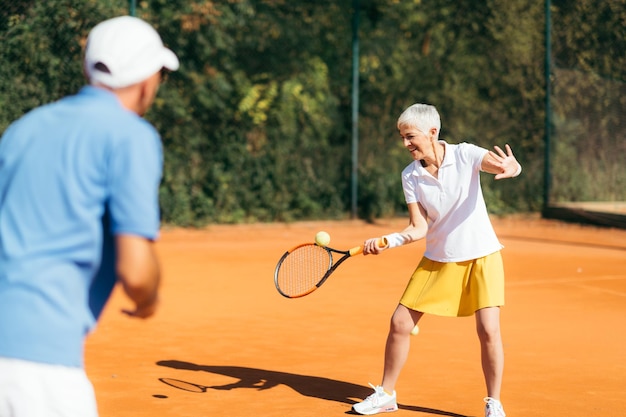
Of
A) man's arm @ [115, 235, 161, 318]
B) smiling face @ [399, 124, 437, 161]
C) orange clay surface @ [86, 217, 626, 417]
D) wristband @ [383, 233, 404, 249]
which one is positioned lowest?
orange clay surface @ [86, 217, 626, 417]

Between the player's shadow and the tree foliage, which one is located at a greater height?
the tree foliage

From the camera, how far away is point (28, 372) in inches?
95.3

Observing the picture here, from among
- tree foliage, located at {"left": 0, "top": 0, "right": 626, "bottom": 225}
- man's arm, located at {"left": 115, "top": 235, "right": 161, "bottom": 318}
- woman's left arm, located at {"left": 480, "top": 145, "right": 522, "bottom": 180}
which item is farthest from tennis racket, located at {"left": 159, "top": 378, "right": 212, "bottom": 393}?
tree foliage, located at {"left": 0, "top": 0, "right": 626, "bottom": 225}

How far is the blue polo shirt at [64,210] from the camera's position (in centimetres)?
235

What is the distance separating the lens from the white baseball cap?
2.45 metres

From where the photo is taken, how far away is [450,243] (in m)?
5.46

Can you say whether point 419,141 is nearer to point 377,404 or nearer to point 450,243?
point 450,243

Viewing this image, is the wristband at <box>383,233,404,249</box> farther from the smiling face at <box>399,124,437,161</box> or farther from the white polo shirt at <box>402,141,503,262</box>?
the smiling face at <box>399,124,437,161</box>

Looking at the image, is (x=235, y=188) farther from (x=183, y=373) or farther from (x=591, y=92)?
(x=183, y=373)

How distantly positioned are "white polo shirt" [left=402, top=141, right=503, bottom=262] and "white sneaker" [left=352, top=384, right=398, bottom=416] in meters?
0.78

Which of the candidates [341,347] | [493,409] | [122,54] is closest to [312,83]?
[341,347]

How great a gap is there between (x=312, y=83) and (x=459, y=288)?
13106mm

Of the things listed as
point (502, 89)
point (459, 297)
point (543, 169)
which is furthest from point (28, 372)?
point (502, 89)

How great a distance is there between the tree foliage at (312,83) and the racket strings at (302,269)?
33.1 feet
